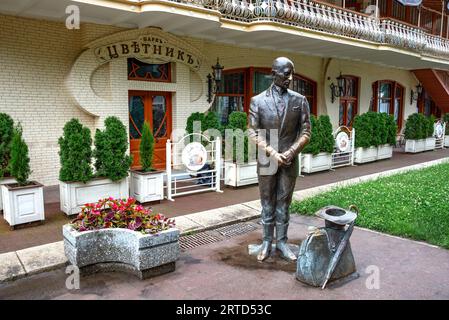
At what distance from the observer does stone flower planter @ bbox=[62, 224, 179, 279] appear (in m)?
4.30

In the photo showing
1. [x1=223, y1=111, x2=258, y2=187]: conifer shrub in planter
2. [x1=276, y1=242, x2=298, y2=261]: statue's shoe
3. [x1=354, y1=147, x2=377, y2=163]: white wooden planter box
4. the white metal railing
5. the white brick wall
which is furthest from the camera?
[x1=354, y1=147, x2=377, y2=163]: white wooden planter box

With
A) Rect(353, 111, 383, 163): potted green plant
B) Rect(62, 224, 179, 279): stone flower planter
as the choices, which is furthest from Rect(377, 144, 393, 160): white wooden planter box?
Rect(62, 224, 179, 279): stone flower planter

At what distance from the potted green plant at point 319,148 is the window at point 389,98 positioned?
29.0ft

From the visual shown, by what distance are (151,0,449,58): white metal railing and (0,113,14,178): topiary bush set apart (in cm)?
436

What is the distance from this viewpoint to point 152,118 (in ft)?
35.4

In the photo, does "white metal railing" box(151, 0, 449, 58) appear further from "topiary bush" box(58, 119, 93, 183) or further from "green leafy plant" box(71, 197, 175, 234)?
"green leafy plant" box(71, 197, 175, 234)

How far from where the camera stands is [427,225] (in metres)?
6.03

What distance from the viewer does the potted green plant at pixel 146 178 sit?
7582mm

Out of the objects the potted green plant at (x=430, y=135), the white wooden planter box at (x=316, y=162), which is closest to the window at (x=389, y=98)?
the potted green plant at (x=430, y=135)

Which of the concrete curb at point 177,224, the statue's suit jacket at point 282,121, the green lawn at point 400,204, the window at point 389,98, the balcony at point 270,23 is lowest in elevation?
the concrete curb at point 177,224

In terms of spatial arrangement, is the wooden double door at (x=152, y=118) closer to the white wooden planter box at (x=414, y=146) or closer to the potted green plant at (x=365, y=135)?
the potted green plant at (x=365, y=135)

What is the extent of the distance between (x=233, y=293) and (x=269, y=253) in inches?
43.4

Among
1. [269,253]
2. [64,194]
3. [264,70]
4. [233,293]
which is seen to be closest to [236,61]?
[264,70]

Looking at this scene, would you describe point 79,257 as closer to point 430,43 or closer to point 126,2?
point 126,2
